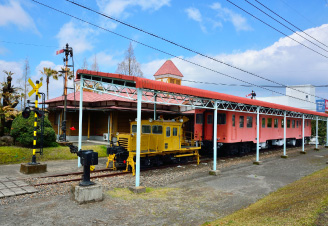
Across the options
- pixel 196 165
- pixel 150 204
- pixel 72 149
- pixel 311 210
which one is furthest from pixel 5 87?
pixel 311 210

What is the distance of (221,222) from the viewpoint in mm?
5859

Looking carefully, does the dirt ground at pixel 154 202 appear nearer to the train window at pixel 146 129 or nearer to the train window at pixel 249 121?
the train window at pixel 146 129

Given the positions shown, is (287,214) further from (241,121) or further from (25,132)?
(25,132)

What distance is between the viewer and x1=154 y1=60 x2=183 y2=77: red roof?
36.0 m

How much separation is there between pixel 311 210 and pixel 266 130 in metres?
15.4

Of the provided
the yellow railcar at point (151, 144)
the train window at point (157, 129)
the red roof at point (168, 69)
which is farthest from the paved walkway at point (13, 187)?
the red roof at point (168, 69)

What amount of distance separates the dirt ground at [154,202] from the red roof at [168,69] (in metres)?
25.9

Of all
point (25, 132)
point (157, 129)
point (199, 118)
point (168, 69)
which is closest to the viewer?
point (157, 129)

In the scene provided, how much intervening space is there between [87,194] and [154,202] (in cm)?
206

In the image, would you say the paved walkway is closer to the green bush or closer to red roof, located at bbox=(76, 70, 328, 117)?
red roof, located at bbox=(76, 70, 328, 117)

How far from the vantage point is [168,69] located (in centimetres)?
3638

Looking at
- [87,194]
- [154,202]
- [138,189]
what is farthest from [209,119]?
[87,194]

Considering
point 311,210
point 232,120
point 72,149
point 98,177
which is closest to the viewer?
point 311,210

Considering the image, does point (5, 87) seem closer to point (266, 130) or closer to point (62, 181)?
point (62, 181)
